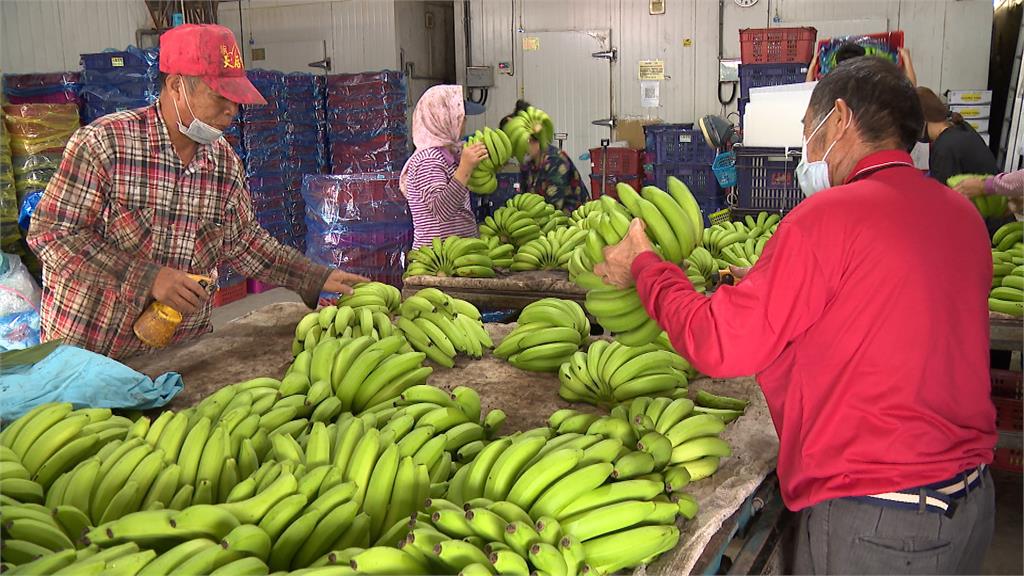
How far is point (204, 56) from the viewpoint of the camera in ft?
10.4

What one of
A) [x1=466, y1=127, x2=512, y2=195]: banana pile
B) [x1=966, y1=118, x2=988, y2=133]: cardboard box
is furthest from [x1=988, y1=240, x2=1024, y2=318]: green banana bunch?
[x1=966, y1=118, x2=988, y2=133]: cardboard box

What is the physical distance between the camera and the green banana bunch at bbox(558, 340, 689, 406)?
99.7 inches

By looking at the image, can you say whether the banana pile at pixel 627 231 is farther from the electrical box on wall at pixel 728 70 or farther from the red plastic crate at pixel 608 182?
the electrical box on wall at pixel 728 70

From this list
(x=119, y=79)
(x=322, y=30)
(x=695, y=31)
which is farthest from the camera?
(x=322, y=30)

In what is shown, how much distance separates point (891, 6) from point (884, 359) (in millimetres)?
9480

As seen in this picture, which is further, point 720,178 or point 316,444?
point 720,178

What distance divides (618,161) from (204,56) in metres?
7.02

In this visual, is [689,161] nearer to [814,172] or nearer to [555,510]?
[814,172]

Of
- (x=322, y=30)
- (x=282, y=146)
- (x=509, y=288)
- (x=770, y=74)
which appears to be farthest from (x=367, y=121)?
(x=509, y=288)

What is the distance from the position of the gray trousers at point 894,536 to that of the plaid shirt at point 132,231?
2441 millimetres

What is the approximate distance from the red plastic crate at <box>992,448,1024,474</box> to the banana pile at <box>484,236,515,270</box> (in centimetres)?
302

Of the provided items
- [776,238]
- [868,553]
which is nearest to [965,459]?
[868,553]

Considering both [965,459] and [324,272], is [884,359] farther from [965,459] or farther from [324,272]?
[324,272]

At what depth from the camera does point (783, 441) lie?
200cm
